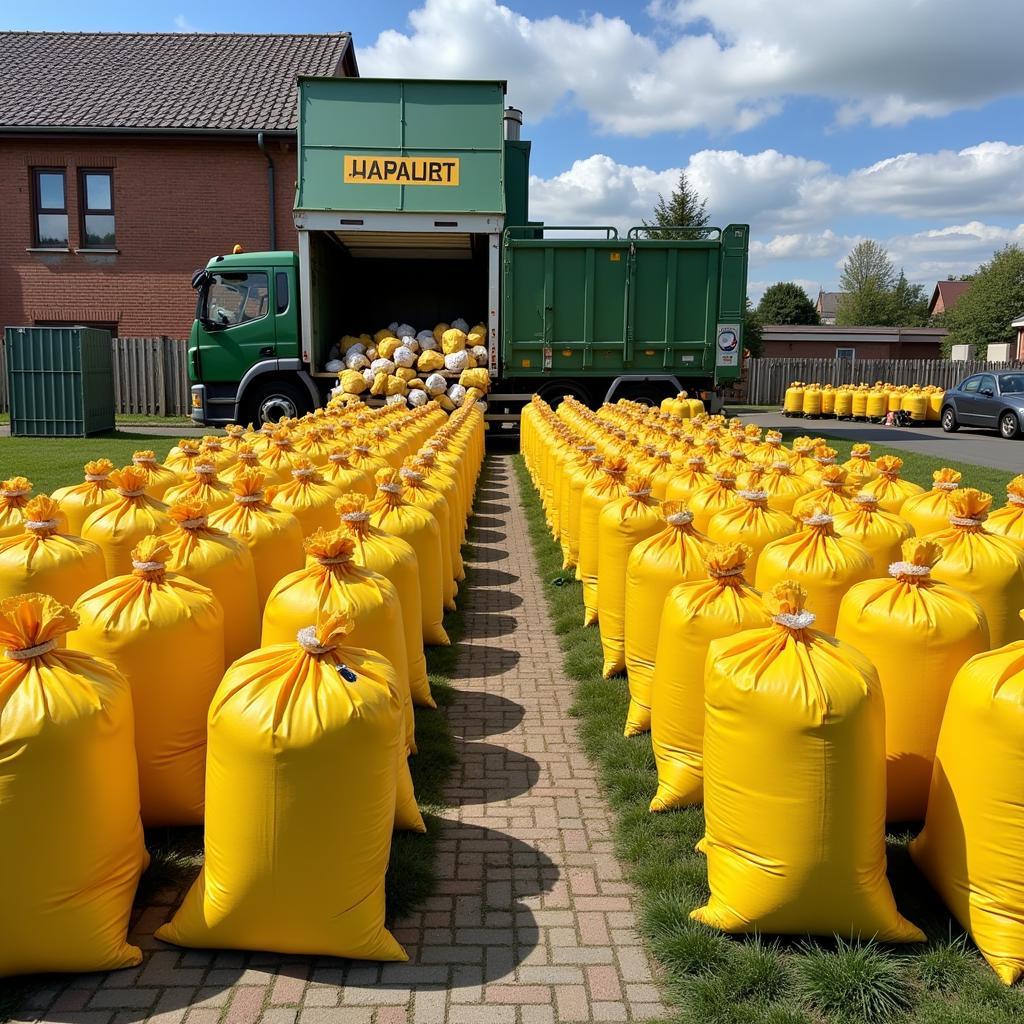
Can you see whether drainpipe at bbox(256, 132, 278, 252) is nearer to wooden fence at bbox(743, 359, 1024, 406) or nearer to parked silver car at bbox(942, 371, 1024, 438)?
parked silver car at bbox(942, 371, 1024, 438)

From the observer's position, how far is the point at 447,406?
15.3 meters

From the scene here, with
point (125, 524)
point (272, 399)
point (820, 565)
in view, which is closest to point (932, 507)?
point (820, 565)

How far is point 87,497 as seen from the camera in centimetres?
555

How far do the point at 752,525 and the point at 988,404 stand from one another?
19261 millimetres

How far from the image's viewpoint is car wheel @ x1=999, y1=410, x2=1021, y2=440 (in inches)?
797

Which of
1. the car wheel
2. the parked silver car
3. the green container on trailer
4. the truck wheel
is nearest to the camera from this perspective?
the truck wheel

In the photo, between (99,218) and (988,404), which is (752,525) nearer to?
(988,404)

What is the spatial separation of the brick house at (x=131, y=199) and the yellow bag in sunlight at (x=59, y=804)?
20.7 metres

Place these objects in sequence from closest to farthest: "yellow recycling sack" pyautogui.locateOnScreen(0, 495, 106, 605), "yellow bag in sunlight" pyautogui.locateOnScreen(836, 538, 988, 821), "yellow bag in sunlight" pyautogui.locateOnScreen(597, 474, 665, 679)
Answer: "yellow bag in sunlight" pyautogui.locateOnScreen(836, 538, 988, 821) → "yellow recycling sack" pyautogui.locateOnScreen(0, 495, 106, 605) → "yellow bag in sunlight" pyautogui.locateOnScreen(597, 474, 665, 679)

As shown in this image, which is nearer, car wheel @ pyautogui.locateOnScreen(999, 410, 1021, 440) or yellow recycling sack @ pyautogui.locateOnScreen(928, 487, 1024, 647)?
yellow recycling sack @ pyautogui.locateOnScreen(928, 487, 1024, 647)

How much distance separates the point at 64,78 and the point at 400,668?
26.3 m

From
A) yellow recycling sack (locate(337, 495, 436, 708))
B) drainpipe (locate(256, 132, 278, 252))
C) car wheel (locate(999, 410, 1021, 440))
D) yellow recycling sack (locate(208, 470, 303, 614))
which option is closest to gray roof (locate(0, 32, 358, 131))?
drainpipe (locate(256, 132, 278, 252))

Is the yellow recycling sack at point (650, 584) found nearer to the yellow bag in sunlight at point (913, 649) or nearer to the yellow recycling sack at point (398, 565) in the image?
the yellow bag in sunlight at point (913, 649)

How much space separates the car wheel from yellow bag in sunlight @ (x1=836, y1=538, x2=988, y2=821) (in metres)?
19.7
